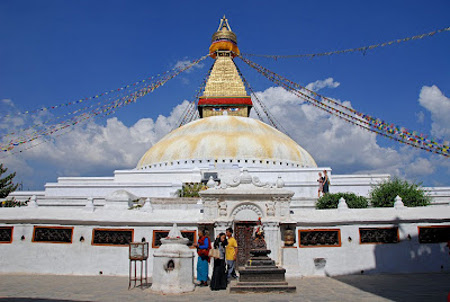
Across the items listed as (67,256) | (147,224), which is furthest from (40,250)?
(147,224)

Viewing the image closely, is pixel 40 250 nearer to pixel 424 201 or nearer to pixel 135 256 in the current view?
pixel 135 256

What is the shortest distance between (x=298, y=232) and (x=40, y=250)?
25.7 ft

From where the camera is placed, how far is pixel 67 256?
1087 centimetres

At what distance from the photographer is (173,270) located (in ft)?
25.8

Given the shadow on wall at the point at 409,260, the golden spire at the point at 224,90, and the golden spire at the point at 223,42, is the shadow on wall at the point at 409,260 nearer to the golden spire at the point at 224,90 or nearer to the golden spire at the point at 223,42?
the golden spire at the point at 224,90

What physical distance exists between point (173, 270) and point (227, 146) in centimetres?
1959

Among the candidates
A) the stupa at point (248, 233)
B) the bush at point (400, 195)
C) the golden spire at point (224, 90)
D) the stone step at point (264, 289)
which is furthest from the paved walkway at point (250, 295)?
the golden spire at point (224, 90)

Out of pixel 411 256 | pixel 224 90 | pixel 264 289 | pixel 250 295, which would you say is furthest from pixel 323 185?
pixel 224 90

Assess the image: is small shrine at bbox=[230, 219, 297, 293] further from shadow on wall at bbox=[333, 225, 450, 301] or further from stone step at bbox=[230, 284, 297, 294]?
shadow on wall at bbox=[333, 225, 450, 301]

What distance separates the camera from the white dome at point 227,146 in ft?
87.9

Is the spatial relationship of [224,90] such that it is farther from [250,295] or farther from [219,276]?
[250,295]

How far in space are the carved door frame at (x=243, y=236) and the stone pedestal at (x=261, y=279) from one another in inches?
96.2

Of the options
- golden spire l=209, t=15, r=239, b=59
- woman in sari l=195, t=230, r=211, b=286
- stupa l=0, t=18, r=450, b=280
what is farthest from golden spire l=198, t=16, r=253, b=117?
woman in sari l=195, t=230, r=211, b=286

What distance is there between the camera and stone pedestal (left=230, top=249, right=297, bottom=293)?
7.62 m
